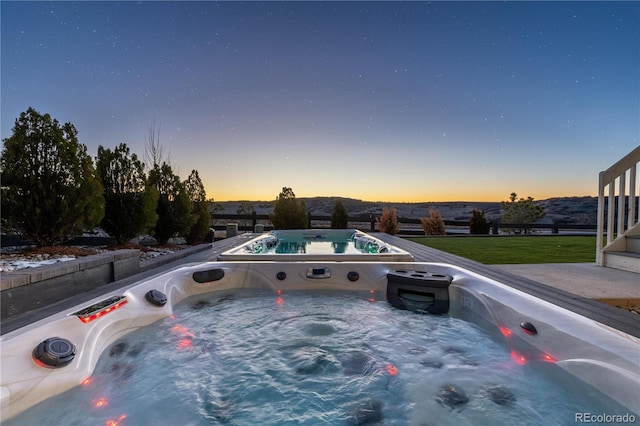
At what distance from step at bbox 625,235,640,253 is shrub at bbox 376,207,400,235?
4.79m

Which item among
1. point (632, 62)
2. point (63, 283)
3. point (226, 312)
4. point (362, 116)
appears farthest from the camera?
point (362, 116)

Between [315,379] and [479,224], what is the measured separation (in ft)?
28.9

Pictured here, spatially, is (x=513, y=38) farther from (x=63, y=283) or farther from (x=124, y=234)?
A: (x=124, y=234)

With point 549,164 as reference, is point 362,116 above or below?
above

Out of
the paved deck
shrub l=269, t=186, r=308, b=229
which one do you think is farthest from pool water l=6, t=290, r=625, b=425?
shrub l=269, t=186, r=308, b=229

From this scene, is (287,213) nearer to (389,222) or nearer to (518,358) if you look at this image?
(389,222)

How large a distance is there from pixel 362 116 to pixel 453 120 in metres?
1.98

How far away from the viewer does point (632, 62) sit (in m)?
4.55

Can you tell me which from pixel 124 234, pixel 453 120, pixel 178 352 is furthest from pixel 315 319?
pixel 453 120

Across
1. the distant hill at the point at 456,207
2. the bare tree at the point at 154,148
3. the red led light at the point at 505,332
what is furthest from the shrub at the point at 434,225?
the red led light at the point at 505,332

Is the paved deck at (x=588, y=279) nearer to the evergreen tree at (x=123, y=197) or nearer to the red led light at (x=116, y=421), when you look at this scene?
the red led light at (x=116, y=421)

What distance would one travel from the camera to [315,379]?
1513 millimetres

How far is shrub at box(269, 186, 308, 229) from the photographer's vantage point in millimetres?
8422

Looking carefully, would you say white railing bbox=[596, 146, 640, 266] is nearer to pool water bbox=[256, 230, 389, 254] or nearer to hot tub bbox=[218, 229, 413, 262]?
hot tub bbox=[218, 229, 413, 262]
